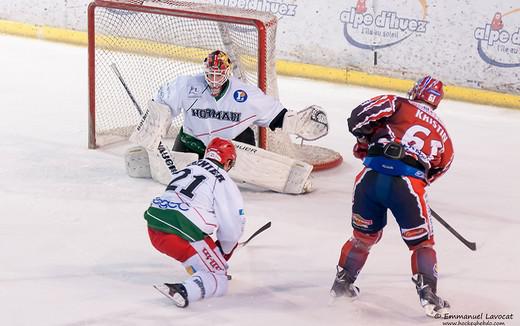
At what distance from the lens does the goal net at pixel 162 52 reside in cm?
637

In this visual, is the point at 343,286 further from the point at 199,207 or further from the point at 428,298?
the point at 199,207

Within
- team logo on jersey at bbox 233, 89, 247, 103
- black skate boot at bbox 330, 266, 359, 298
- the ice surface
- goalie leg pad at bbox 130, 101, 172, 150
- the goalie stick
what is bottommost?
the ice surface

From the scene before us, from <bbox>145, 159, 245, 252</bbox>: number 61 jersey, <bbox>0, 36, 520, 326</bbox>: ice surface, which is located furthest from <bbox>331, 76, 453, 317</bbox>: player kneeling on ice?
<bbox>145, 159, 245, 252</bbox>: number 61 jersey

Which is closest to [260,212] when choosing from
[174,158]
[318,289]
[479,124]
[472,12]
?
[174,158]

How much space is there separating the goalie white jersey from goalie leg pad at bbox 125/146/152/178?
0.42 metres

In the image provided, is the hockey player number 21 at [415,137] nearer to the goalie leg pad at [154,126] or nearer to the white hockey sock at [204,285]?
the white hockey sock at [204,285]

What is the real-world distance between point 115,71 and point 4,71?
2333 millimetres

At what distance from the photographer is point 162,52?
24.0 ft

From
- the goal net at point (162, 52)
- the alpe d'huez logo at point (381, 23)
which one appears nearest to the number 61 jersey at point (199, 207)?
the goal net at point (162, 52)

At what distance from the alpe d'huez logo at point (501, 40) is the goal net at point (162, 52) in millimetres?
1987

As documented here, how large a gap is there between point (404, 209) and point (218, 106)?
1857 mm

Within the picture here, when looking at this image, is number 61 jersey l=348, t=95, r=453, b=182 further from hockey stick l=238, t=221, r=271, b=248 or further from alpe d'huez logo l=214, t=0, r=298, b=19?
alpe d'huez logo l=214, t=0, r=298, b=19

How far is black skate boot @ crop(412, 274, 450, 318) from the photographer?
4.18m

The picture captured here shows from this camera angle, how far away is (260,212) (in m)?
5.68
